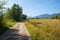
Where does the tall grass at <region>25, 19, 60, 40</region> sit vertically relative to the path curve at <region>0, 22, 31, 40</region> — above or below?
above

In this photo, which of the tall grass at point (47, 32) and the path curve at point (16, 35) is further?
the path curve at point (16, 35)

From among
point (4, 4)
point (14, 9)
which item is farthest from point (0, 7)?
point (14, 9)

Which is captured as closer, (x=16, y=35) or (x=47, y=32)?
(x=47, y=32)

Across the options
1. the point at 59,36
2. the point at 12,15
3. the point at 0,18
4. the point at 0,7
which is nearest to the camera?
the point at 59,36

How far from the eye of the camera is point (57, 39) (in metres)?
12.4

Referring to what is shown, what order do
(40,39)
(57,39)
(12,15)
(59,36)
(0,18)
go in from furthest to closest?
(12,15), (0,18), (40,39), (59,36), (57,39)

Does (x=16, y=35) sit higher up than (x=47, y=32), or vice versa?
(x=47, y=32)

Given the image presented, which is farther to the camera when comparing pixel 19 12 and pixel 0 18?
pixel 19 12

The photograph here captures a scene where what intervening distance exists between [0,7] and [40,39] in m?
18.8

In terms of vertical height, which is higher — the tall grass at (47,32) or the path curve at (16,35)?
the tall grass at (47,32)

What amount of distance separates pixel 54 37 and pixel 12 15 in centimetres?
10367

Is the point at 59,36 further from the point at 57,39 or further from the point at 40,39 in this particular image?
the point at 40,39

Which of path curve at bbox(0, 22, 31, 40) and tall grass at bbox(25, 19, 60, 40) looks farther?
path curve at bbox(0, 22, 31, 40)

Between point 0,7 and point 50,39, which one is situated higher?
point 0,7
